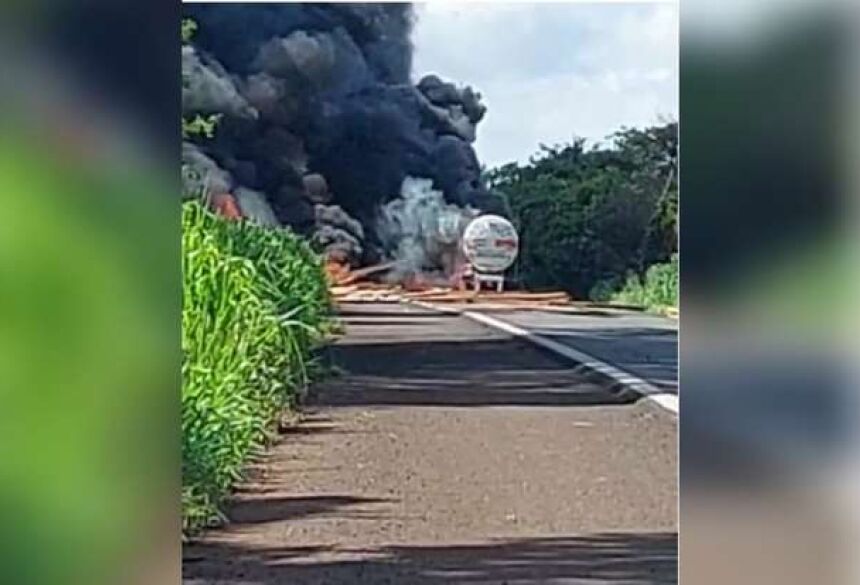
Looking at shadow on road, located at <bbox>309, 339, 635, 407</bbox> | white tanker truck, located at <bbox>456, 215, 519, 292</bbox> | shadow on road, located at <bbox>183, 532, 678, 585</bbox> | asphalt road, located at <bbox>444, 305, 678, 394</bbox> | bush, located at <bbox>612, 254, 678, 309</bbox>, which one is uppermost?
white tanker truck, located at <bbox>456, 215, 519, 292</bbox>

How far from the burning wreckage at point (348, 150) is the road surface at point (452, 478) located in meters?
0.19

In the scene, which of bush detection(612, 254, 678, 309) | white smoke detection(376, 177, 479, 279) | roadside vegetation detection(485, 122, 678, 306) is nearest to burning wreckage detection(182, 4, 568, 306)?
white smoke detection(376, 177, 479, 279)

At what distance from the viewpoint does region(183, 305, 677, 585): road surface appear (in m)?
3.45

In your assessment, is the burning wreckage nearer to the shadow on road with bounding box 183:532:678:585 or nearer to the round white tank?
the round white tank

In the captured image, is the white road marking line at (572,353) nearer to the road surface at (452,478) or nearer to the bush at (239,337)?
the road surface at (452,478)

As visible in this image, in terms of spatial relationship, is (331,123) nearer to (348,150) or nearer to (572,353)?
(348,150)

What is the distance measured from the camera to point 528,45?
3512 millimetres

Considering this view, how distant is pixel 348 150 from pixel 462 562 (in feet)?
3.67

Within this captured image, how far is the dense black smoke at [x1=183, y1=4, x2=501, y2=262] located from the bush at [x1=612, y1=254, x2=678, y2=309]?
15.6 inches

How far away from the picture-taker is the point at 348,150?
3.74m

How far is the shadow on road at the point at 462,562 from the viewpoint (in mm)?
3422
